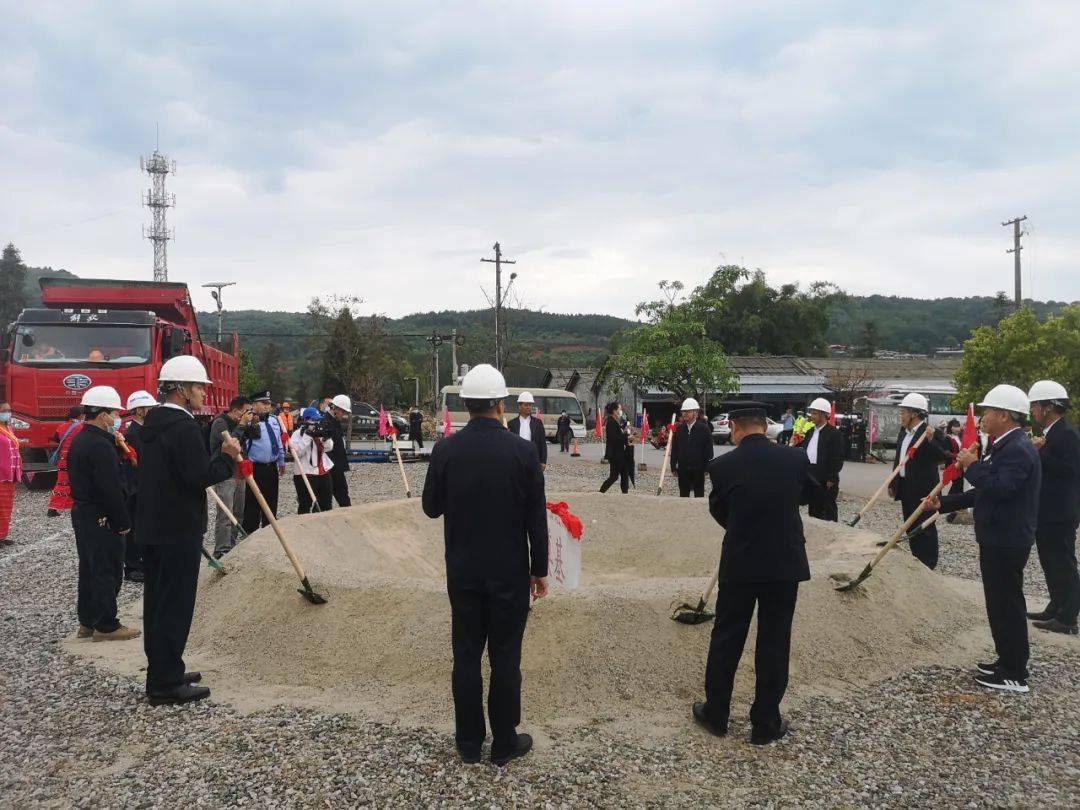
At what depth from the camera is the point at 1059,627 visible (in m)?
6.34

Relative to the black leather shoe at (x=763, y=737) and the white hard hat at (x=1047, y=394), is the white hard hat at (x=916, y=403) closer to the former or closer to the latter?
the white hard hat at (x=1047, y=394)

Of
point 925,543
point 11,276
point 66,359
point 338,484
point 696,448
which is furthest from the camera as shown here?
point 11,276

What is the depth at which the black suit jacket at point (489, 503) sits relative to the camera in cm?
396

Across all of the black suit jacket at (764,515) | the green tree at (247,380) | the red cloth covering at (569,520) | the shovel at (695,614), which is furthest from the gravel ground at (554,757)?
the green tree at (247,380)

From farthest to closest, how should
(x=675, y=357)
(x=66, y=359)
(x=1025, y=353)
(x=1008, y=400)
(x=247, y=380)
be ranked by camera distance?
(x=247, y=380)
(x=675, y=357)
(x=1025, y=353)
(x=66, y=359)
(x=1008, y=400)

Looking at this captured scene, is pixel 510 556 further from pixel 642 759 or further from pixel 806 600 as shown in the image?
pixel 806 600

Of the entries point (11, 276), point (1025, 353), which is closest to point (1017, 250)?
point (1025, 353)

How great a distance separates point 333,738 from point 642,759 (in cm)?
158

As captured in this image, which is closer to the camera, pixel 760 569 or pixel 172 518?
pixel 760 569

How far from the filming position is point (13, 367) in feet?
48.4

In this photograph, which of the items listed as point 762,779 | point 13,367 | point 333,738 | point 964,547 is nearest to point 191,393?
point 333,738

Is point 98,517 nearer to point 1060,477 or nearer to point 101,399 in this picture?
point 101,399

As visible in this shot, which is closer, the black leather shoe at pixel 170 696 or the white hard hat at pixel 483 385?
the white hard hat at pixel 483 385

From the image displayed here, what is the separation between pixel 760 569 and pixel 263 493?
6519 mm
